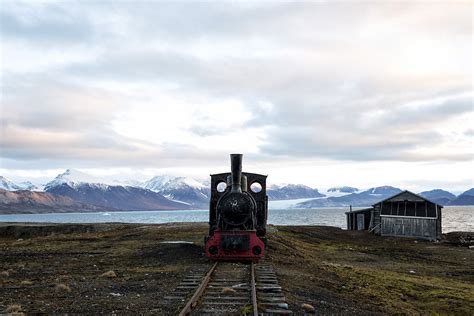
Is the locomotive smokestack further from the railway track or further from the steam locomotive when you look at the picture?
the railway track

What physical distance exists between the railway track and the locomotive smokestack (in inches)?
169

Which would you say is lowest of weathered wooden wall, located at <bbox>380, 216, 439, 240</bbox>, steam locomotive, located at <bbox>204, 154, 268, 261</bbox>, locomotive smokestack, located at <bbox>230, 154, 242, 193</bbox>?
weathered wooden wall, located at <bbox>380, 216, 439, 240</bbox>

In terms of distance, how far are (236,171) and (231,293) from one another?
8108mm

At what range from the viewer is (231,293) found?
11.8m

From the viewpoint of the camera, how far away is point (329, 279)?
54.1 feet

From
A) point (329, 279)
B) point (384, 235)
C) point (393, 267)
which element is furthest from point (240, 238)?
point (384, 235)

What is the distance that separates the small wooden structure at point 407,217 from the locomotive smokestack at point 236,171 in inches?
1214

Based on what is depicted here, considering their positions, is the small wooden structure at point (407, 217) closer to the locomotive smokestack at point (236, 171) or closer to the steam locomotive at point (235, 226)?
the steam locomotive at point (235, 226)

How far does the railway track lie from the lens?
999 centimetres

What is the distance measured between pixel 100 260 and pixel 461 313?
14.5 m

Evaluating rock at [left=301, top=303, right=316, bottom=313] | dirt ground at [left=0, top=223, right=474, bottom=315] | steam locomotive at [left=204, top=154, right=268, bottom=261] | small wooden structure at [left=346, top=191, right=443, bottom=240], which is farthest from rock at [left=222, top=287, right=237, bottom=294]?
small wooden structure at [left=346, top=191, right=443, bottom=240]

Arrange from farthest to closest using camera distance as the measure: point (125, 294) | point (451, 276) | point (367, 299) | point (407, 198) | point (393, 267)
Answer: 1. point (407, 198)
2. point (393, 267)
3. point (451, 276)
4. point (367, 299)
5. point (125, 294)

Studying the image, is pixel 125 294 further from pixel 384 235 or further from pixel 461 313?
pixel 384 235

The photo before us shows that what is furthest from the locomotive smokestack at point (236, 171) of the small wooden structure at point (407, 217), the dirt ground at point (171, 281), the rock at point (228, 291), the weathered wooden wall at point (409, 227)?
the weathered wooden wall at point (409, 227)
